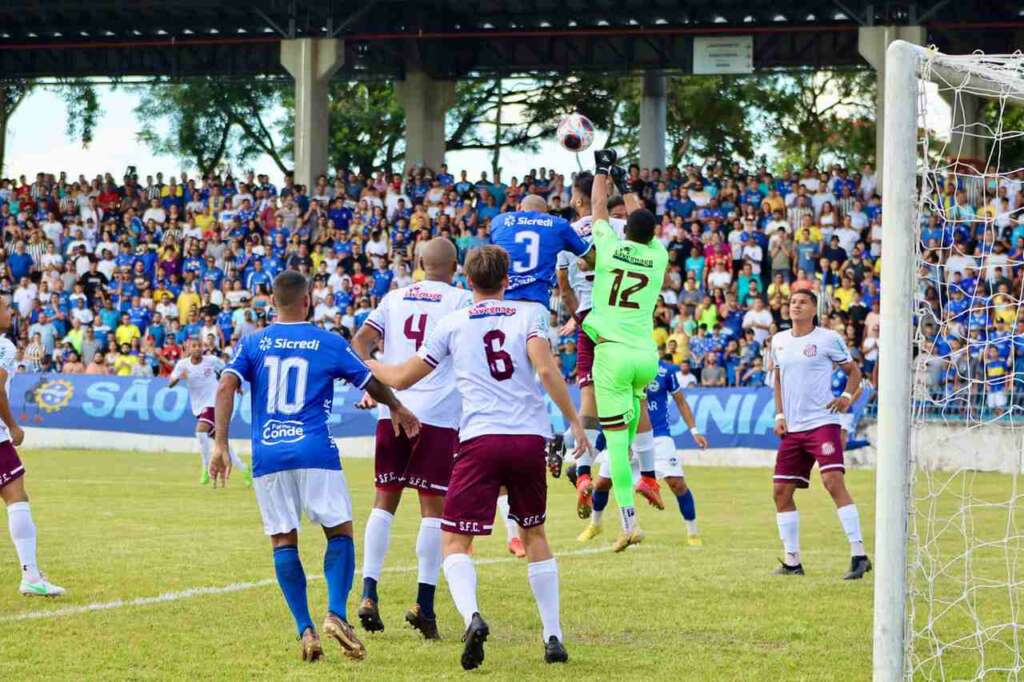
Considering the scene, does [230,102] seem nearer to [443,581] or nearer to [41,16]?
[41,16]

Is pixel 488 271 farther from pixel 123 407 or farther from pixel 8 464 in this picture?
pixel 123 407

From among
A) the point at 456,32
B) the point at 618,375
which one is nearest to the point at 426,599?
the point at 618,375

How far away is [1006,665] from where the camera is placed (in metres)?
8.23

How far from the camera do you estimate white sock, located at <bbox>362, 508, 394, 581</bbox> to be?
9.12 m

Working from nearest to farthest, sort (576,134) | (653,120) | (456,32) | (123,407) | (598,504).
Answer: (576,134)
(598,504)
(123,407)
(456,32)
(653,120)

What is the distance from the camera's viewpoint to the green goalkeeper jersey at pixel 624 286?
447 inches

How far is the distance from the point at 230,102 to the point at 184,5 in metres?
24.6

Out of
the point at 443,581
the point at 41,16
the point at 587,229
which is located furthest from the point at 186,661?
the point at 41,16

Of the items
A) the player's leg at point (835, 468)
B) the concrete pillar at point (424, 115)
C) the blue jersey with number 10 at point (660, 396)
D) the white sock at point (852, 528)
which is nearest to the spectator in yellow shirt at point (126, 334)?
the concrete pillar at point (424, 115)

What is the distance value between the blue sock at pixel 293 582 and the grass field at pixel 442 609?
249mm

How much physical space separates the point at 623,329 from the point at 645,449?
6.77 ft

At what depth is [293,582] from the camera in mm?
8078

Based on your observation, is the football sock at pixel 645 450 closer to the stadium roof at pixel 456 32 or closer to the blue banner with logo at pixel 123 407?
the blue banner with logo at pixel 123 407

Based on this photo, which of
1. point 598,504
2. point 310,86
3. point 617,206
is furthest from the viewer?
point 310,86
